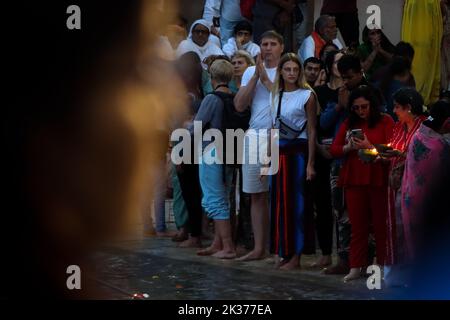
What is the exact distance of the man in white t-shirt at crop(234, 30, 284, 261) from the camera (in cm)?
871

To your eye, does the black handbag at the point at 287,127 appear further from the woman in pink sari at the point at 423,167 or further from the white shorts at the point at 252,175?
the woman in pink sari at the point at 423,167

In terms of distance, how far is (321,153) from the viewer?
27.8ft

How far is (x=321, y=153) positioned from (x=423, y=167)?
6.13 feet

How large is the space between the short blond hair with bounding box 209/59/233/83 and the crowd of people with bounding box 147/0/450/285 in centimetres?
1

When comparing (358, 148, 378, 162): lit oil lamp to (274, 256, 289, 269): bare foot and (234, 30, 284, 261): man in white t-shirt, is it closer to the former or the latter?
(234, 30, 284, 261): man in white t-shirt

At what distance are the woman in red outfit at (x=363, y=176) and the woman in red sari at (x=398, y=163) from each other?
11 centimetres

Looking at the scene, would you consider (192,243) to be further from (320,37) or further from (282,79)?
(320,37)

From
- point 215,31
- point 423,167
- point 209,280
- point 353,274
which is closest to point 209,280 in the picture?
point 209,280

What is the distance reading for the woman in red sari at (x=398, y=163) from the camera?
714 centimetres

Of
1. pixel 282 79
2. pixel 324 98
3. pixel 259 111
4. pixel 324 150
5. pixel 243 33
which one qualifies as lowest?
pixel 324 150

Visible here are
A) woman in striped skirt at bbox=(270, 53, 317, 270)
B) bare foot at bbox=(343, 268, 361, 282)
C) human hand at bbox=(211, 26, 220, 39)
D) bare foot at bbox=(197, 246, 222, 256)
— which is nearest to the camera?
→ bare foot at bbox=(343, 268, 361, 282)

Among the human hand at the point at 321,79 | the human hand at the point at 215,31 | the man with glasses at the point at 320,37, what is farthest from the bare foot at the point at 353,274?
the human hand at the point at 215,31

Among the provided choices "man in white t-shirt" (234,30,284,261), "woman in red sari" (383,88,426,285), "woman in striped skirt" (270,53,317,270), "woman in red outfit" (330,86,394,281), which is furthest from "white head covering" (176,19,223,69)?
"woman in red sari" (383,88,426,285)
